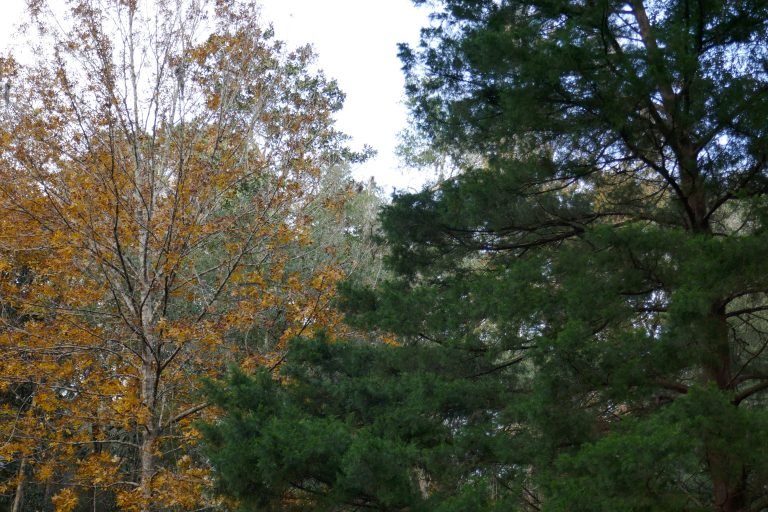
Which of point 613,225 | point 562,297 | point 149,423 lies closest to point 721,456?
point 562,297

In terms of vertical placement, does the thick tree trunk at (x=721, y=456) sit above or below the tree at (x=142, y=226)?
below

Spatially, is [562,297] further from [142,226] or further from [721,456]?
[142,226]

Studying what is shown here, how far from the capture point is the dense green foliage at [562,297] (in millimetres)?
4332

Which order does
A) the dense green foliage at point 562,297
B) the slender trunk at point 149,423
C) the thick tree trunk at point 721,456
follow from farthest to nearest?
the slender trunk at point 149,423
the dense green foliage at point 562,297
the thick tree trunk at point 721,456

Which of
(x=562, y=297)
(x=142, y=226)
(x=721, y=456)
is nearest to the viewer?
(x=721, y=456)

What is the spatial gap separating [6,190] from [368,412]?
4.60 meters

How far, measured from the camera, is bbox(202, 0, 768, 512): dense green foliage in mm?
4332

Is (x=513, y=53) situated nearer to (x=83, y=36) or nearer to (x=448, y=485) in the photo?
(x=448, y=485)

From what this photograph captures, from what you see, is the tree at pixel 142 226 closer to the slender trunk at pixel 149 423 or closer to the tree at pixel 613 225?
the slender trunk at pixel 149 423

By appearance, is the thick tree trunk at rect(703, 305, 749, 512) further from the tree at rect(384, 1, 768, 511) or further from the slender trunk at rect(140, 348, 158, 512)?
the slender trunk at rect(140, 348, 158, 512)

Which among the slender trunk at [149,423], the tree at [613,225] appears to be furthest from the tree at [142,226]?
the tree at [613,225]

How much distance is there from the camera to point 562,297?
4.93m

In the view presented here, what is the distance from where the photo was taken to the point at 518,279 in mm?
5121

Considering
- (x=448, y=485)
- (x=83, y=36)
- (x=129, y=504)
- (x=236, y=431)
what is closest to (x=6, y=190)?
(x=83, y=36)
